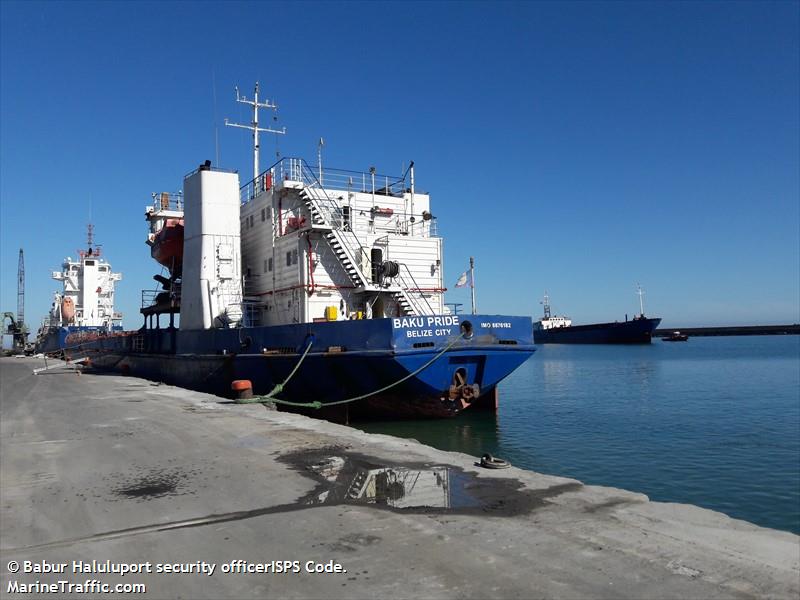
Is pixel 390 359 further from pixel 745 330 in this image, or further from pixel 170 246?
pixel 745 330

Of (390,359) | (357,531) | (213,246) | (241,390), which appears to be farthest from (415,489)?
(213,246)

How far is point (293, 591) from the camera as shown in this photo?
384 cm

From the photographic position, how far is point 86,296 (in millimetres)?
59000

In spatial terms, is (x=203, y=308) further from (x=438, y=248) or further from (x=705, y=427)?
(x=705, y=427)

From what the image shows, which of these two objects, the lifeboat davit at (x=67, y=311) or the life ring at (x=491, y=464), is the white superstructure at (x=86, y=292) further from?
the life ring at (x=491, y=464)

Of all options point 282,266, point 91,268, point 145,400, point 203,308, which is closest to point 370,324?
point 282,266

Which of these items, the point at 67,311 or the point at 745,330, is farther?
the point at 745,330

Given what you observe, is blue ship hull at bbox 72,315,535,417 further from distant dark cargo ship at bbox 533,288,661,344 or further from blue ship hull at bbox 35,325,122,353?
distant dark cargo ship at bbox 533,288,661,344

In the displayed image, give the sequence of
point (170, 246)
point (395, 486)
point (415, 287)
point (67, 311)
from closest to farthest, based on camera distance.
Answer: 1. point (395, 486)
2. point (415, 287)
3. point (170, 246)
4. point (67, 311)

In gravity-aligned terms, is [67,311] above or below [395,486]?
above

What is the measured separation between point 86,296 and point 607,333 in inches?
2956

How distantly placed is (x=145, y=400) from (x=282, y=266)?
5507mm

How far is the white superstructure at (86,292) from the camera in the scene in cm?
5781

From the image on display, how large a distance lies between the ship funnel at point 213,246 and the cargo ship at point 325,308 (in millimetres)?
35
